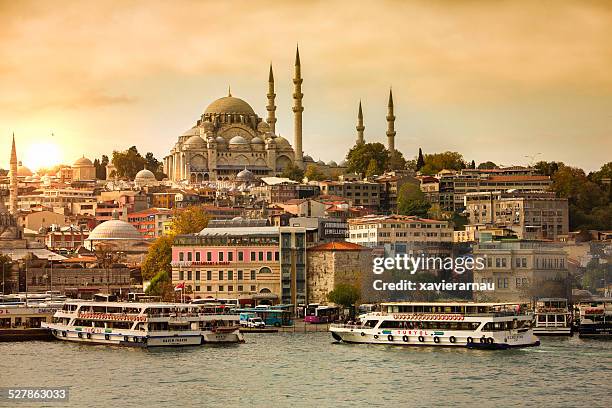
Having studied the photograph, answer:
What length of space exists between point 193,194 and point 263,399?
54982mm

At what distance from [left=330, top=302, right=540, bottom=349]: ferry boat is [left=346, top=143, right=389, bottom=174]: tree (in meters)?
53.7

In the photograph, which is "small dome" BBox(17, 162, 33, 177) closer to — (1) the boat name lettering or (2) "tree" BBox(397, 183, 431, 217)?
(2) "tree" BBox(397, 183, 431, 217)

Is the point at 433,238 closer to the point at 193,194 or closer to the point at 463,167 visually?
the point at 193,194

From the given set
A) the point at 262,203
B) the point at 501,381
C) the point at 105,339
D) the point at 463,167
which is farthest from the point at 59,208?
the point at 501,381

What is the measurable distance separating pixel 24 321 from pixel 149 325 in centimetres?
512

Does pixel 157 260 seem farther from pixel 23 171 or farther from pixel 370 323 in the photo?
pixel 23 171

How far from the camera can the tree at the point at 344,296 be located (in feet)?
163

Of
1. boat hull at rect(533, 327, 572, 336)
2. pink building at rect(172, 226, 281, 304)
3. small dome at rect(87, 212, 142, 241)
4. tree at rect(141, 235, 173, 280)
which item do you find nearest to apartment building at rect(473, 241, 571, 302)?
pink building at rect(172, 226, 281, 304)

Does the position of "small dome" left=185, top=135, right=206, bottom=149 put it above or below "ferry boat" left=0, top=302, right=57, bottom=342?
above

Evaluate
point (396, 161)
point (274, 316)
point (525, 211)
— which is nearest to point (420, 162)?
point (396, 161)

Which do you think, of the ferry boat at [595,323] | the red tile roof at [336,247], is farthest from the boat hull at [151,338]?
the red tile roof at [336,247]

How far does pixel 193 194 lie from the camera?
84500mm

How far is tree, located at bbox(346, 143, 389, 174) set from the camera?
95250mm

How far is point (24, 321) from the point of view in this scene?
143 feet
